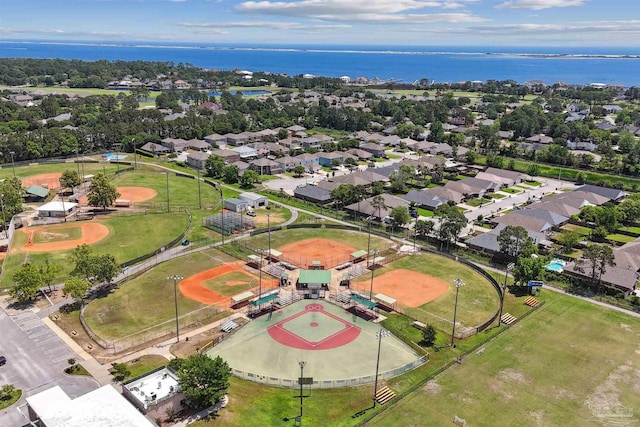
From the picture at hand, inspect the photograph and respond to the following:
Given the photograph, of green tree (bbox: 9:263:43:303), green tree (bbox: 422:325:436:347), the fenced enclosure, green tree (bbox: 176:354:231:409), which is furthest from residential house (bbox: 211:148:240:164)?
green tree (bbox: 176:354:231:409)

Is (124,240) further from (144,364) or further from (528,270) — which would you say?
(528,270)

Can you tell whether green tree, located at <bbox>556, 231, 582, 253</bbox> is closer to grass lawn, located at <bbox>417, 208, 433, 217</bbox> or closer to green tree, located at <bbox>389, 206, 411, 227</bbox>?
grass lawn, located at <bbox>417, 208, 433, 217</bbox>

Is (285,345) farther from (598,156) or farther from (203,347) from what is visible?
(598,156)

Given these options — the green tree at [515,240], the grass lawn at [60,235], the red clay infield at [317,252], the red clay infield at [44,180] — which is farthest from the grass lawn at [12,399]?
the red clay infield at [44,180]

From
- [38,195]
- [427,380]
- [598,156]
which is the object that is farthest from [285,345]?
[598,156]

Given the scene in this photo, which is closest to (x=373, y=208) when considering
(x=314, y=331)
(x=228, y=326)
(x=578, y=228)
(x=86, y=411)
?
(x=578, y=228)
